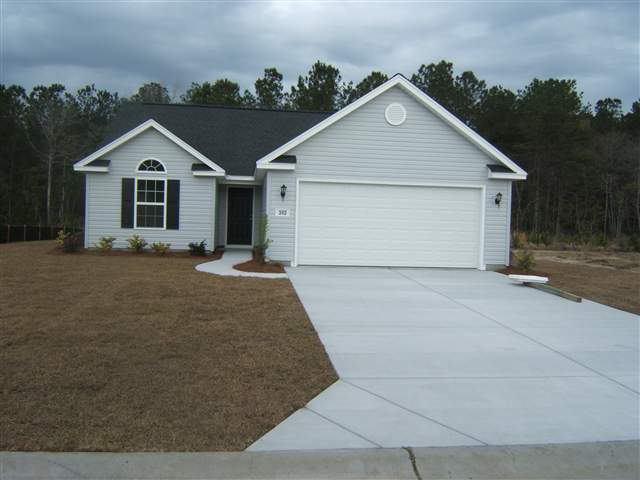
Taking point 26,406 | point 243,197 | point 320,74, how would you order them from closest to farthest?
1. point 26,406
2. point 243,197
3. point 320,74

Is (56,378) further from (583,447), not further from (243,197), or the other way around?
(243,197)

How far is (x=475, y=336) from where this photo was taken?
796cm

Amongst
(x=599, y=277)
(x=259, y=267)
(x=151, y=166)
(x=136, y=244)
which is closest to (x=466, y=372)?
(x=259, y=267)

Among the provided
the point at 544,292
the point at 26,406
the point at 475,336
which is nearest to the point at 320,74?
the point at 544,292

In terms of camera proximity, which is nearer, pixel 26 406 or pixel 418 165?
pixel 26 406

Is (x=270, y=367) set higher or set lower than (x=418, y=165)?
lower

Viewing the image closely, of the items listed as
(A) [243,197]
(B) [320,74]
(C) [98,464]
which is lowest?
(C) [98,464]

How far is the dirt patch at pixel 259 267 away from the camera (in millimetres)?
14034

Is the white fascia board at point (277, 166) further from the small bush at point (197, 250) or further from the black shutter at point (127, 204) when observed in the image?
the black shutter at point (127, 204)

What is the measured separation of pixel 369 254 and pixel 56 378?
10939 mm

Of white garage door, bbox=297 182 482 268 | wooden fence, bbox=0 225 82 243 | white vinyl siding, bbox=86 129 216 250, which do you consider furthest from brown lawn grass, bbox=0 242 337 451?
wooden fence, bbox=0 225 82 243

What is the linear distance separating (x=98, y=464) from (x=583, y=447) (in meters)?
3.60

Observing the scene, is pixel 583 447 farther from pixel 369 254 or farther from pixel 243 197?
pixel 243 197

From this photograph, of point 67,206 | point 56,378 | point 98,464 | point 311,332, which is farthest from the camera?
point 67,206
